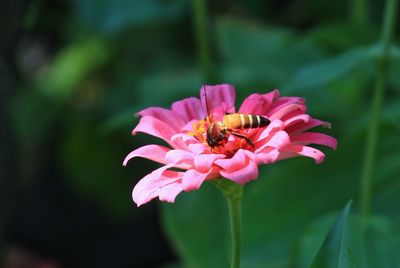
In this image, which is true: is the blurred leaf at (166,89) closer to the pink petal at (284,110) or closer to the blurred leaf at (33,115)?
the blurred leaf at (33,115)

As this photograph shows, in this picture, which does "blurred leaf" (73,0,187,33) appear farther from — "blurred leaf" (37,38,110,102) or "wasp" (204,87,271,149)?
"wasp" (204,87,271,149)

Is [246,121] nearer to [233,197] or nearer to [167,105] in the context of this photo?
[233,197]

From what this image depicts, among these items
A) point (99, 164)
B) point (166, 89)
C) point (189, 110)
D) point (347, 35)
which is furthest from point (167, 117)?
point (99, 164)

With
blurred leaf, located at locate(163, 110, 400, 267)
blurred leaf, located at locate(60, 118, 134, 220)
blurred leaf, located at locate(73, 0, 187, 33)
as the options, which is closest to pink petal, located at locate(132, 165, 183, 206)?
blurred leaf, located at locate(163, 110, 400, 267)

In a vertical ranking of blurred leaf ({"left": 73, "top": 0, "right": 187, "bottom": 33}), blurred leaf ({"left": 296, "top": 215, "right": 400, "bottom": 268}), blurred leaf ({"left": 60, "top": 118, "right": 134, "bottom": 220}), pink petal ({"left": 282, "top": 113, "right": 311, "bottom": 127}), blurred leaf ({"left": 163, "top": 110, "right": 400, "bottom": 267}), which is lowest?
blurred leaf ({"left": 60, "top": 118, "right": 134, "bottom": 220})

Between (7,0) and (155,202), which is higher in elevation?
(7,0)

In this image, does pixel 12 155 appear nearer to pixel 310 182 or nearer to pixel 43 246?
pixel 310 182

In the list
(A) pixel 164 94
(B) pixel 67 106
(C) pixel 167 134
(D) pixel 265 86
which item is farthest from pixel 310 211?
(B) pixel 67 106

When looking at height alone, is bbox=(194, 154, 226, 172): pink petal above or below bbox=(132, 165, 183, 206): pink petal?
above
